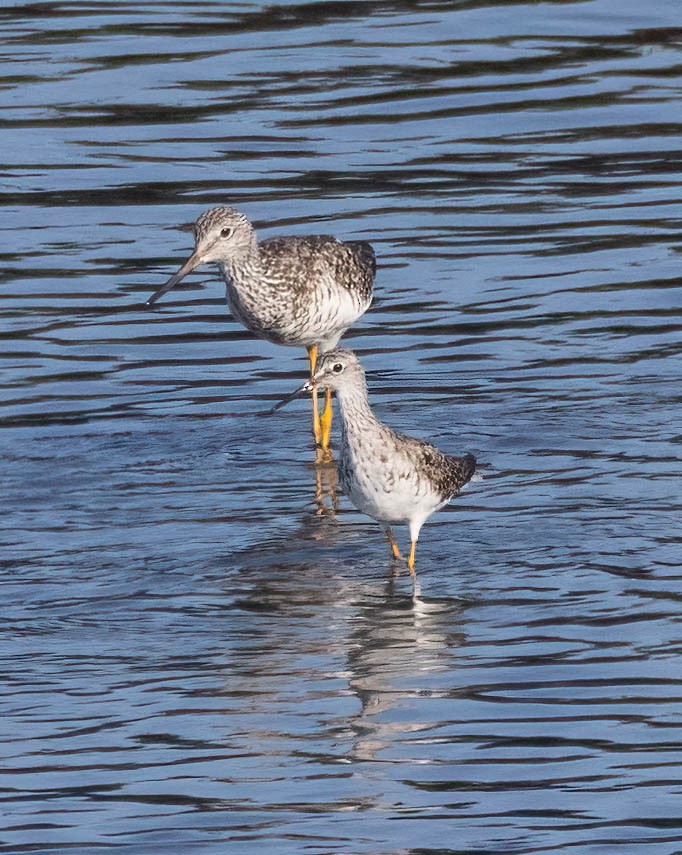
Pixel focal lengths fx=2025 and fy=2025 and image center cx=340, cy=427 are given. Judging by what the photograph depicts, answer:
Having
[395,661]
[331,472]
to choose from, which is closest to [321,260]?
[331,472]

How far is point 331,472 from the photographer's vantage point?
1277cm

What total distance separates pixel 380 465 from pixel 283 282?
334 cm

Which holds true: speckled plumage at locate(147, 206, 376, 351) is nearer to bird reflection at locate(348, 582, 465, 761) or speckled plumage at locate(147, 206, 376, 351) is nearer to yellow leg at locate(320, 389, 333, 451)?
yellow leg at locate(320, 389, 333, 451)

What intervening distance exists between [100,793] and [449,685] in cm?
177

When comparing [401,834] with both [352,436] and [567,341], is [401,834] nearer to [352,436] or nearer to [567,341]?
[352,436]

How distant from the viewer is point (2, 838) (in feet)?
24.8

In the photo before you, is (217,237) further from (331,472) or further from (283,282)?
(331,472)

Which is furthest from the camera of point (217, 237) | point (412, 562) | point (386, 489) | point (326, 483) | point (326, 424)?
point (326, 424)

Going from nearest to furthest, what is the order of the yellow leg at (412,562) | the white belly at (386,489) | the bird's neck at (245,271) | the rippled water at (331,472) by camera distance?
the rippled water at (331,472), the white belly at (386,489), the yellow leg at (412,562), the bird's neck at (245,271)

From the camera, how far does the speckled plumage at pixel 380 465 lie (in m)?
10.4

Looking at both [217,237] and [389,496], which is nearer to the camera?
[389,496]

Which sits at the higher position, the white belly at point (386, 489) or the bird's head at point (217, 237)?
Answer: the bird's head at point (217, 237)

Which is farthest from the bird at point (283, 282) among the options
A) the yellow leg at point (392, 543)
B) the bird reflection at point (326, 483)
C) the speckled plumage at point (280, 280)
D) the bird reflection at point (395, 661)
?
the bird reflection at point (395, 661)

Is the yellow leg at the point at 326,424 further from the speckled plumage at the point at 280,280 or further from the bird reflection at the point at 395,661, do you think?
the bird reflection at the point at 395,661
